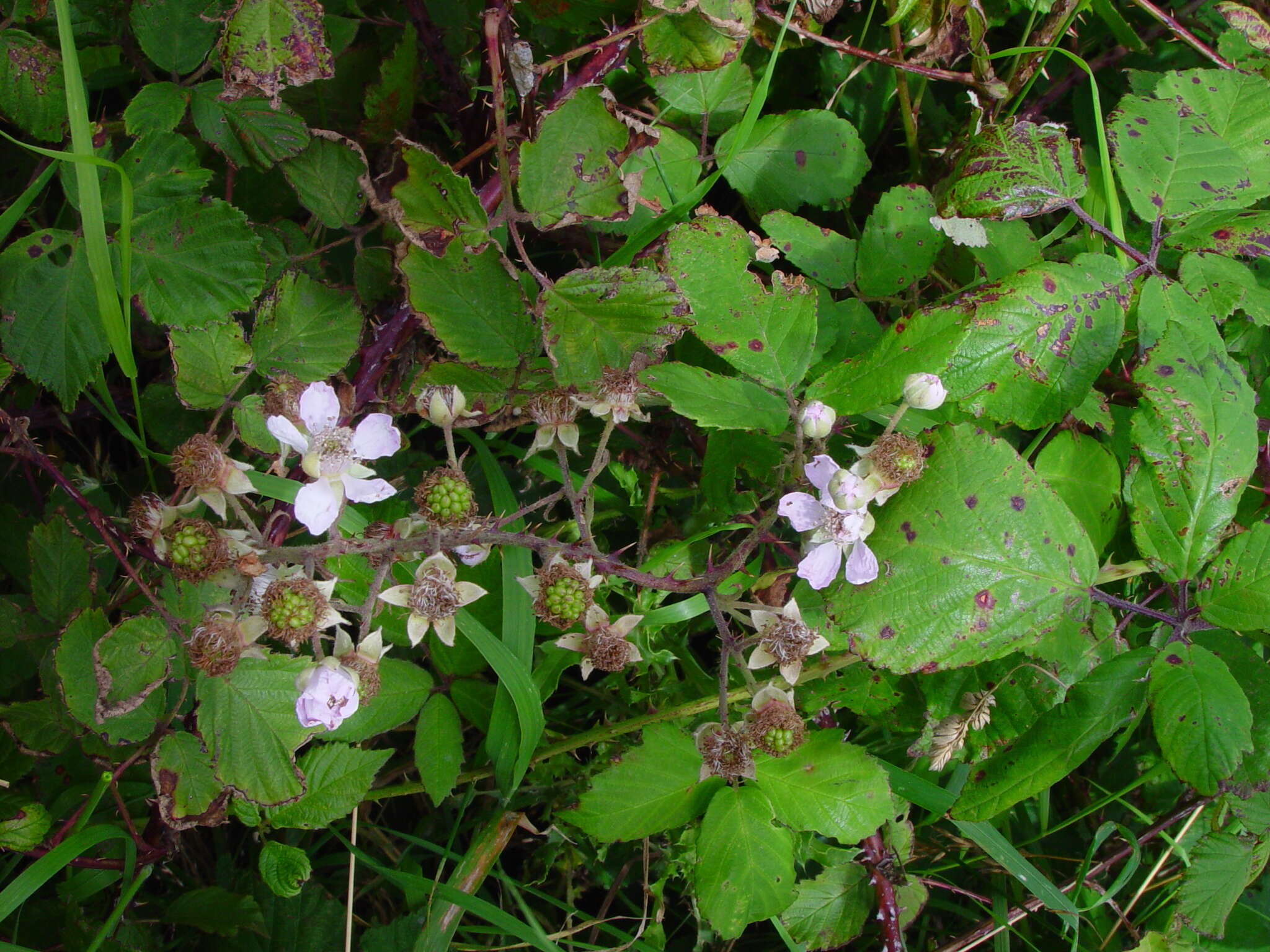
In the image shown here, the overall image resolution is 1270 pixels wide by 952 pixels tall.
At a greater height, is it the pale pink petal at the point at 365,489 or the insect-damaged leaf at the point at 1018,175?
the insect-damaged leaf at the point at 1018,175

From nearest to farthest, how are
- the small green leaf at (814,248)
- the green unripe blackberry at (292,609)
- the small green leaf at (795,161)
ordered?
the green unripe blackberry at (292,609), the small green leaf at (814,248), the small green leaf at (795,161)

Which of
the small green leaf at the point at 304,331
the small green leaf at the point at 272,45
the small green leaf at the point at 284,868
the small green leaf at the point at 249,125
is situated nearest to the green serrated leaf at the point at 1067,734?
the small green leaf at the point at 284,868

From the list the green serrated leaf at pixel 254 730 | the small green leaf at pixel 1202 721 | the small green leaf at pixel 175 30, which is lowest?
the green serrated leaf at pixel 254 730

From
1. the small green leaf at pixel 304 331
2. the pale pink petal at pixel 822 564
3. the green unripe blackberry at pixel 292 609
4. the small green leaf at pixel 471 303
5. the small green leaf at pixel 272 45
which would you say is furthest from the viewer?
the small green leaf at pixel 304 331

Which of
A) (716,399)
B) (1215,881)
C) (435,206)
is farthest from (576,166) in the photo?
(1215,881)

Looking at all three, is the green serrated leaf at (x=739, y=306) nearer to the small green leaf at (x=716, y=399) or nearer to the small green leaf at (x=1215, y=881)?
the small green leaf at (x=716, y=399)

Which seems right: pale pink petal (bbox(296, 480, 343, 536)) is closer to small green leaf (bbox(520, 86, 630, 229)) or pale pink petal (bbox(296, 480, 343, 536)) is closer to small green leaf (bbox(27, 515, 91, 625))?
small green leaf (bbox(520, 86, 630, 229))

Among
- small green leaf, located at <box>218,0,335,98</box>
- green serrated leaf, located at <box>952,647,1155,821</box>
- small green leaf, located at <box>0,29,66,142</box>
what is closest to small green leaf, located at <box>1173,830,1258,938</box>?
green serrated leaf, located at <box>952,647,1155,821</box>
